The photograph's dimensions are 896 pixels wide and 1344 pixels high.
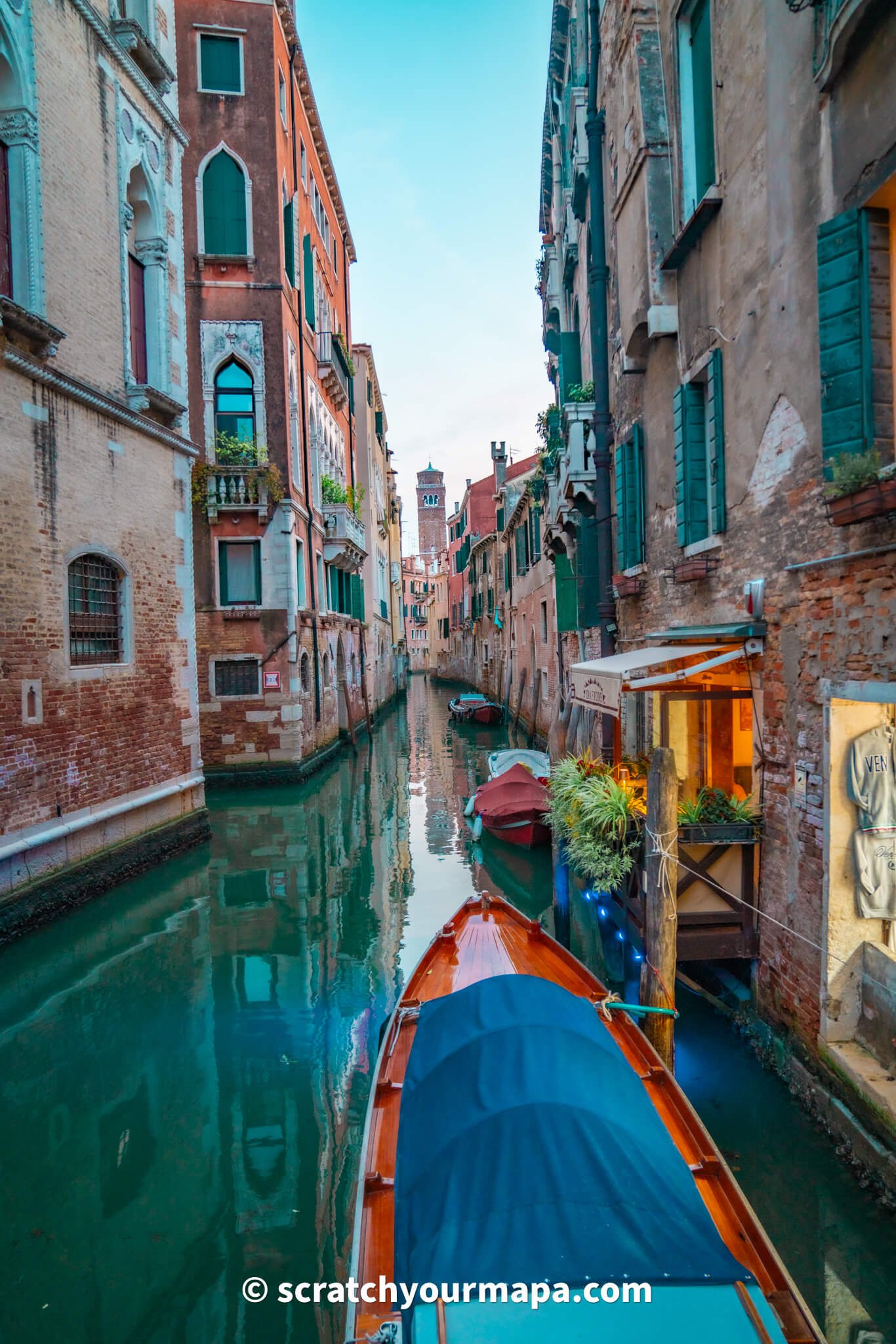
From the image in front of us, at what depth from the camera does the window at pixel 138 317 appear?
1026 cm

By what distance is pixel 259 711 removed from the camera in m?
16.2

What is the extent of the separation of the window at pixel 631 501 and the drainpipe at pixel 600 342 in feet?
3.22

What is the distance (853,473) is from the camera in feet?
13.2

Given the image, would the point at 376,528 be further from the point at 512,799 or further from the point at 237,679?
the point at 512,799

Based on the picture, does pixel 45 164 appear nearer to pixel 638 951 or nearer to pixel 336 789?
pixel 638 951

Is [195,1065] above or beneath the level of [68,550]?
beneath

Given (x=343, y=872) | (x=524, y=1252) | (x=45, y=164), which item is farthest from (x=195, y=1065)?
(x=45, y=164)

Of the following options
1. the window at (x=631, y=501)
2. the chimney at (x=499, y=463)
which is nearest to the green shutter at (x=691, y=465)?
the window at (x=631, y=501)

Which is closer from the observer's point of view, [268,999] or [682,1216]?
[682,1216]

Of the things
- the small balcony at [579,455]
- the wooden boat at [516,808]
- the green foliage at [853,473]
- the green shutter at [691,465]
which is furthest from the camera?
the wooden boat at [516,808]

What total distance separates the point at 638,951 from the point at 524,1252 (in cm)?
367

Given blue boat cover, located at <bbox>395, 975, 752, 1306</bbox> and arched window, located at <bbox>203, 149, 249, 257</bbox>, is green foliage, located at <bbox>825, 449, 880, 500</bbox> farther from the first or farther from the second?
arched window, located at <bbox>203, 149, 249, 257</bbox>

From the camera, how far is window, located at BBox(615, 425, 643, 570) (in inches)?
344

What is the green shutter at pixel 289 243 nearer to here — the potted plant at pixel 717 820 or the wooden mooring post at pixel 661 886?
the potted plant at pixel 717 820
